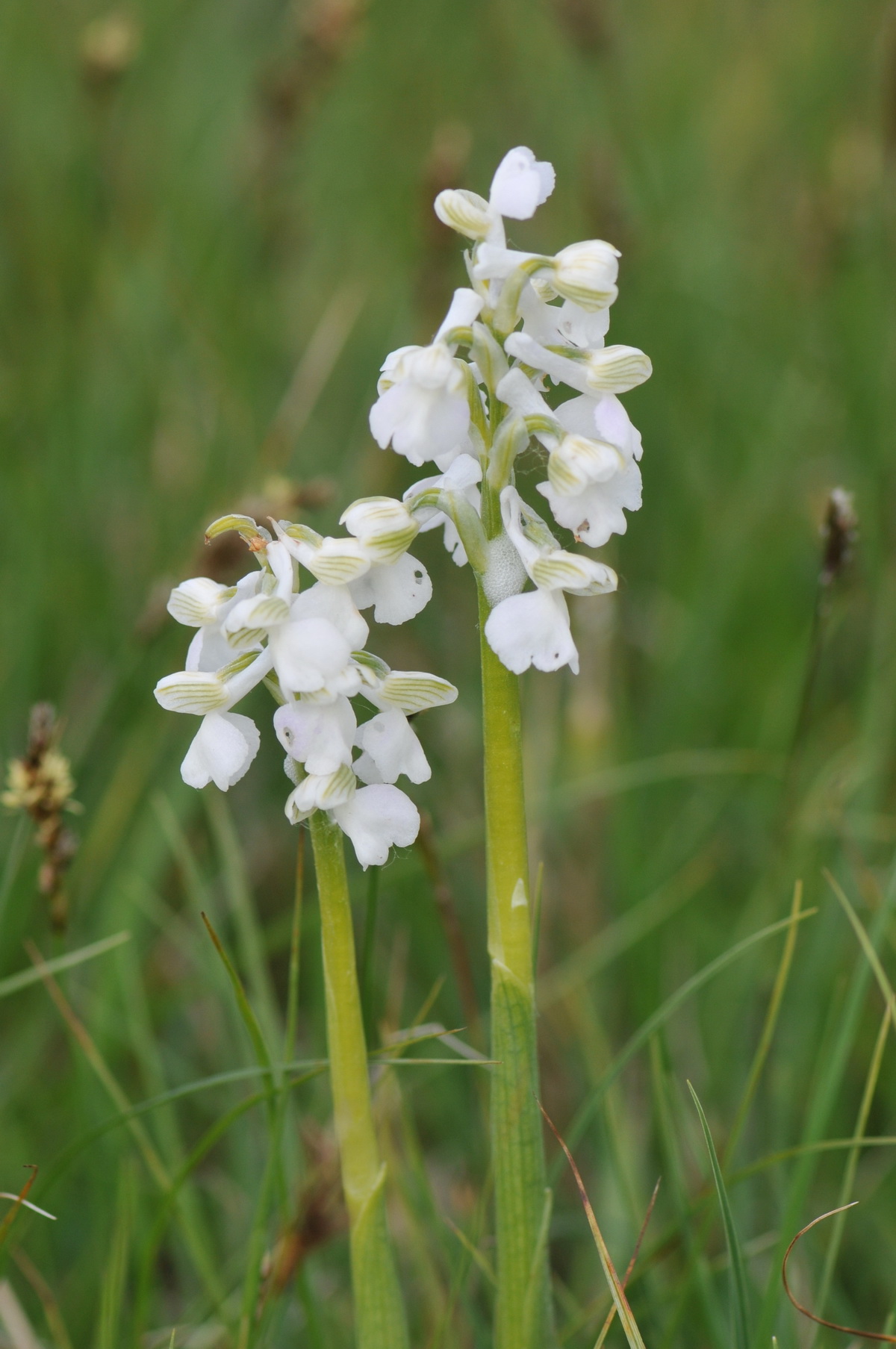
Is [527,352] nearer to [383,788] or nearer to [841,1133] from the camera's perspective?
[383,788]

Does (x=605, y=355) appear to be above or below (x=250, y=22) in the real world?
below

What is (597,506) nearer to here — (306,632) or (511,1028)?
(306,632)

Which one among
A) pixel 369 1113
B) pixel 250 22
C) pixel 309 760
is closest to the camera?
pixel 309 760

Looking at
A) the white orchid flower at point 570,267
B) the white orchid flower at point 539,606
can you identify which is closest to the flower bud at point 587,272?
the white orchid flower at point 570,267

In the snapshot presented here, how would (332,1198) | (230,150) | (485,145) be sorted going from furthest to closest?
(485,145), (230,150), (332,1198)

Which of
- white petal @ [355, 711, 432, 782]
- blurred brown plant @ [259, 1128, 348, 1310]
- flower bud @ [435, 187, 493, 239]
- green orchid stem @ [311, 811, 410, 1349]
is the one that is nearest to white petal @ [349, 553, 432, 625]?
white petal @ [355, 711, 432, 782]

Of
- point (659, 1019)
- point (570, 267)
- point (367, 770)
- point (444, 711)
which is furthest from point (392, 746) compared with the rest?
point (444, 711)

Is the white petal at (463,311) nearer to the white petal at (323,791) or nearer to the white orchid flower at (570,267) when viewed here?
the white orchid flower at (570,267)

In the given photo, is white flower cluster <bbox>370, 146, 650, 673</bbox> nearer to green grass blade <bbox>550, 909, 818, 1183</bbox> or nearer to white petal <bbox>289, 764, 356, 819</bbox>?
white petal <bbox>289, 764, 356, 819</bbox>

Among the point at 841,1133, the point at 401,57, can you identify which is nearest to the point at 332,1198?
the point at 841,1133
